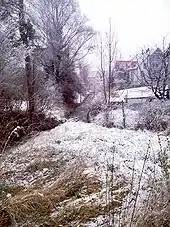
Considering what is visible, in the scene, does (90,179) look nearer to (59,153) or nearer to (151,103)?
(59,153)

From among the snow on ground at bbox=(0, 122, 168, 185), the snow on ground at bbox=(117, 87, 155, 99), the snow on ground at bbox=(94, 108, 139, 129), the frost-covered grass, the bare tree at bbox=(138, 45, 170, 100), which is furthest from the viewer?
the snow on ground at bbox=(117, 87, 155, 99)

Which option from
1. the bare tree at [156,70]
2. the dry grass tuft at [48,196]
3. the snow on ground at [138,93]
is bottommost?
the dry grass tuft at [48,196]

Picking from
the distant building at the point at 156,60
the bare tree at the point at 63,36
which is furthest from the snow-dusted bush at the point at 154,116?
the bare tree at the point at 63,36

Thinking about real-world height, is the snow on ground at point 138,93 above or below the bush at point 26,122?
above

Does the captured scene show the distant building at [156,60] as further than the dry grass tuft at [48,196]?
Yes

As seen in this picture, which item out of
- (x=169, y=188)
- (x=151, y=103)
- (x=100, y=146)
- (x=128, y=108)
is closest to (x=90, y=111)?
(x=128, y=108)

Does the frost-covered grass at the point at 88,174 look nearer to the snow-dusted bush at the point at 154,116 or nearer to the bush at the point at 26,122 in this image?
the snow-dusted bush at the point at 154,116

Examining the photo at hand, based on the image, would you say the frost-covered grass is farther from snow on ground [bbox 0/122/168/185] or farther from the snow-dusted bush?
the snow-dusted bush

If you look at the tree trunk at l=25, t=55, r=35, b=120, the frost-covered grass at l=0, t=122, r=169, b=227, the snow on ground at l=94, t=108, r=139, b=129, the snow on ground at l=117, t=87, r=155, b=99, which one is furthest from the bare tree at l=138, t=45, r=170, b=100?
the frost-covered grass at l=0, t=122, r=169, b=227

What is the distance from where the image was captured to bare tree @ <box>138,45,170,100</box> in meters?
10.7

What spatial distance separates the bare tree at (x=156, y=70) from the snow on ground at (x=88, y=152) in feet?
15.2

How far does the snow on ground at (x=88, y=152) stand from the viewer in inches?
153

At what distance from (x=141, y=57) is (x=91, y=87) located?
203 cm

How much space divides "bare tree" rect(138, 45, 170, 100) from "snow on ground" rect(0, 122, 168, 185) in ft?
15.2
